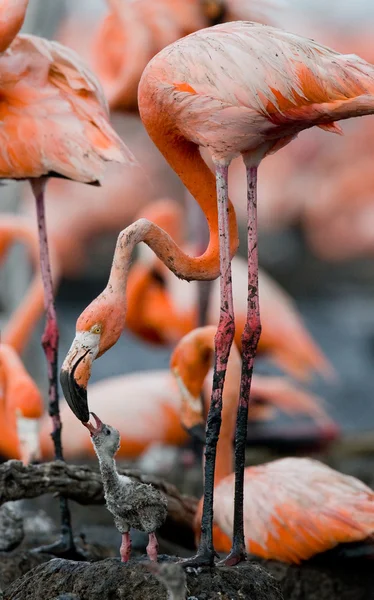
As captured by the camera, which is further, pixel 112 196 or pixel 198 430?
pixel 112 196

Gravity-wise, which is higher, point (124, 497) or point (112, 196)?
point (124, 497)

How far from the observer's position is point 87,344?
10.5 ft

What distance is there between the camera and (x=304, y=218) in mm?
14000

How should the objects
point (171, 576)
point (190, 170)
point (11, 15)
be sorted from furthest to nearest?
point (11, 15) → point (190, 170) → point (171, 576)

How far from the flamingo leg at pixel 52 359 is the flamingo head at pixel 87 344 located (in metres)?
1.27

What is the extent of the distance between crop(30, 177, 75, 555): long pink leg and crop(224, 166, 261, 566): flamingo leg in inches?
42.3

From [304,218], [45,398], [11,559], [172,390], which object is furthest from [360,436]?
[304,218]

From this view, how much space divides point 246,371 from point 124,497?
67 cm

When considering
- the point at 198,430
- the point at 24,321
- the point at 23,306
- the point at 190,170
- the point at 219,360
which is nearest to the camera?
the point at 219,360

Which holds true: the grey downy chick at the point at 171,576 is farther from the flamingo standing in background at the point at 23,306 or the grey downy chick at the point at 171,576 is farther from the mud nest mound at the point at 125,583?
the flamingo standing in background at the point at 23,306

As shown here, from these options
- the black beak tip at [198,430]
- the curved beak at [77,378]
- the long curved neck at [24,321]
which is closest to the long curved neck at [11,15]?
the curved beak at [77,378]

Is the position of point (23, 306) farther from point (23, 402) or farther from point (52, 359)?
point (52, 359)

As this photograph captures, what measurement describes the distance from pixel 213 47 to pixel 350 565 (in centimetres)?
211

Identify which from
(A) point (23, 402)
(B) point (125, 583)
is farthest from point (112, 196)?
(B) point (125, 583)
